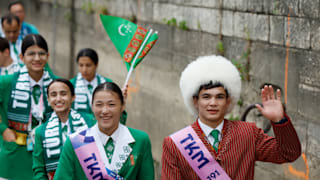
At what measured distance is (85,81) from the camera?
21.9ft

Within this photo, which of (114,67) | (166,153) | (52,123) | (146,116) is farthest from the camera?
(114,67)

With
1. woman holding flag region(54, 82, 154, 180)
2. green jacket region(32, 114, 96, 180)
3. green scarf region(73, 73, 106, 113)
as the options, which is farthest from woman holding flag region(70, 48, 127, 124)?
woman holding flag region(54, 82, 154, 180)

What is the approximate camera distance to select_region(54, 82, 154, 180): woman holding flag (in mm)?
4262

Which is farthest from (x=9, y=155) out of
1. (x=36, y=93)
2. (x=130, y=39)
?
(x=130, y=39)

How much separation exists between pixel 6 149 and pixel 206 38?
8.26ft

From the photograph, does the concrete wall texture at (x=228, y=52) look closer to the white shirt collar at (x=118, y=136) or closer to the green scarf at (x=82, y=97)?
the green scarf at (x=82, y=97)

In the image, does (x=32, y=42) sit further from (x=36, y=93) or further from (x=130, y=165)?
(x=130, y=165)

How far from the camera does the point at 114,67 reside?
9.27 metres

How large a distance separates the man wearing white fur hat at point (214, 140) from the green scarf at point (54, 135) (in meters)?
1.17

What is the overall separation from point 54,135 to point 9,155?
104cm

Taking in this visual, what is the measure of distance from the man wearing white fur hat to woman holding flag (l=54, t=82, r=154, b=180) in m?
0.40

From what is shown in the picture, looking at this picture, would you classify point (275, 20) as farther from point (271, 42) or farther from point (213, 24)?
point (213, 24)

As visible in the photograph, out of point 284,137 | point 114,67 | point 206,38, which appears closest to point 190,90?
point 284,137

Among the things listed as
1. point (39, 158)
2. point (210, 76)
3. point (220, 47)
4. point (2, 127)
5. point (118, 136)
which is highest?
point (220, 47)
